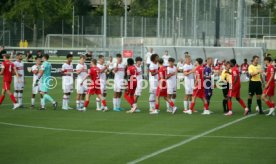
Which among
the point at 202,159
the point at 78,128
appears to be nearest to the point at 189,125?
the point at 78,128

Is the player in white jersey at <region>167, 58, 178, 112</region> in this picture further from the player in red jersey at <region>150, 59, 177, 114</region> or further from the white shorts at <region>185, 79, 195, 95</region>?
the white shorts at <region>185, 79, 195, 95</region>

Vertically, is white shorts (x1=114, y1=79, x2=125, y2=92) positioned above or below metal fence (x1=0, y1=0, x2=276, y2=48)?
below

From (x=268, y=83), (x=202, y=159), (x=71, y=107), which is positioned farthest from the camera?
(x=71, y=107)

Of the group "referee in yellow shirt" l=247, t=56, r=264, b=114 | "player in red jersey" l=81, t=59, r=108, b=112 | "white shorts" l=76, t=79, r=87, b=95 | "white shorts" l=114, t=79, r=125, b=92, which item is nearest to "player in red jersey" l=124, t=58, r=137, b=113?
"white shorts" l=114, t=79, r=125, b=92

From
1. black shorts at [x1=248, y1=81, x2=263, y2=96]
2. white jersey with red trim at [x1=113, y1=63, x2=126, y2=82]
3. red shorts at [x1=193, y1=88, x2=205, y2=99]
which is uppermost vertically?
white jersey with red trim at [x1=113, y1=63, x2=126, y2=82]

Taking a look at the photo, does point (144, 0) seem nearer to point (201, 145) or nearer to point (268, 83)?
point (268, 83)

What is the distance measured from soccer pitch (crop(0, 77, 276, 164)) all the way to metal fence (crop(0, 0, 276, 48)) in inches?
1056

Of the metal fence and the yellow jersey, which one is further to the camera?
the metal fence

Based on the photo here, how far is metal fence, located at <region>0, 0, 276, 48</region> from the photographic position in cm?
5472

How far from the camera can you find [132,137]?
61.8 feet

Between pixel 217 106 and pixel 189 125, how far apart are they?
7.95 metres

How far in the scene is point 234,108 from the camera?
28656 mm

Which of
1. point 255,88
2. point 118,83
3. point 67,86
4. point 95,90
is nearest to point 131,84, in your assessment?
point 118,83

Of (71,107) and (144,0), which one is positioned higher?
(144,0)
